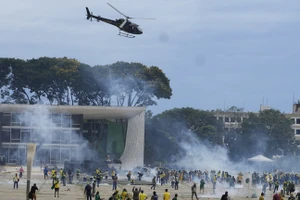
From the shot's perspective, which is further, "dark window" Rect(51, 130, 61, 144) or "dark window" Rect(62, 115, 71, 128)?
"dark window" Rect(62, 115, 71, 128)

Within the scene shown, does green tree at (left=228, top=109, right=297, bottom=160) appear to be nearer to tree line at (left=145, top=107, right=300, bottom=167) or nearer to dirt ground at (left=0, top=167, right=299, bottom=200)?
tree line at (left=145, top=107, right=300, bottom=167)

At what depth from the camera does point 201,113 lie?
361 feet

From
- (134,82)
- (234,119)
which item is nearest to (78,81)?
(134,82)

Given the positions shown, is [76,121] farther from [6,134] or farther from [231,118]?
[231,118]

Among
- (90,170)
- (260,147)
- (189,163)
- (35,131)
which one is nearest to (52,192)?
(90,170)

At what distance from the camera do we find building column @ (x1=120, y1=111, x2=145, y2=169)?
250 ft

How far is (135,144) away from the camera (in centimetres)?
7688

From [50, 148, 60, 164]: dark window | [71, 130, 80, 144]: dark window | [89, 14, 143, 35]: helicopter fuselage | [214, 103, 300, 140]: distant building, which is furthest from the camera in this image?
[214, 103, 300, 140]: distant building

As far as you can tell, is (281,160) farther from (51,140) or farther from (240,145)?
(51,140)

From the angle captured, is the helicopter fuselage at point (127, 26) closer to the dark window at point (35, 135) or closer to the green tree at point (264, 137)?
the dark window at point (35, 135)

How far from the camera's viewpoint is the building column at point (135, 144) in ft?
250

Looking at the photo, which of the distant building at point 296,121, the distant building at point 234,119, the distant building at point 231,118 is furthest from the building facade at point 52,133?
the distant building at point 296,121

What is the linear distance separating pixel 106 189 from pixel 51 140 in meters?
29.8

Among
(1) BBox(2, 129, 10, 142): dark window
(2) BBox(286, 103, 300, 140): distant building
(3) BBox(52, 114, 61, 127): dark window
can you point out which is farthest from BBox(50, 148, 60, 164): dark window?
(2) BBox(286, 103, 300, 140): distant building
